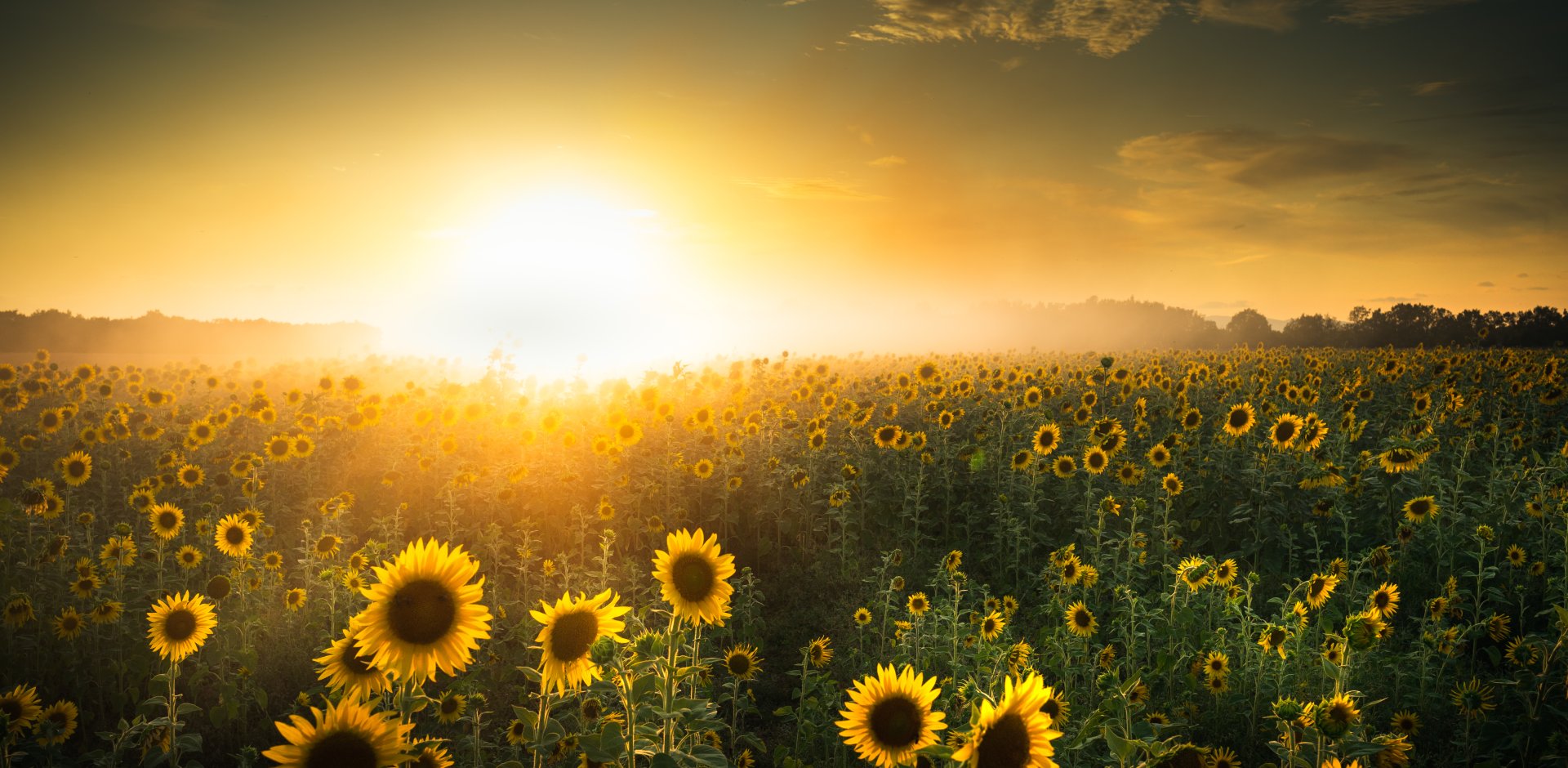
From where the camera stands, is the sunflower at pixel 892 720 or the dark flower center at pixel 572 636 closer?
the sunflower at pixel 892 720

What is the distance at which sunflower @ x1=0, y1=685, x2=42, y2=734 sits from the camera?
3.47m

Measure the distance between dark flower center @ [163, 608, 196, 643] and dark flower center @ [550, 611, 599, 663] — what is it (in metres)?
2.53

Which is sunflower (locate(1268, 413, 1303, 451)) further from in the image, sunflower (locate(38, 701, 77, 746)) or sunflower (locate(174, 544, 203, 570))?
sunflower (locate(174, 544, 203, 570))

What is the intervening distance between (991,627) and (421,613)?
3647 millimetres

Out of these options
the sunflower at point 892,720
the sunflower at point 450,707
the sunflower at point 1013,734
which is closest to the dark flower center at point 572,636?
the sunflower at point 892,720

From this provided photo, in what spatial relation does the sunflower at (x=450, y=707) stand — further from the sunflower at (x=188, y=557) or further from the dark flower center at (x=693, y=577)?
the sunflower at (x=188, y=557)

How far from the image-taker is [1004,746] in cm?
192

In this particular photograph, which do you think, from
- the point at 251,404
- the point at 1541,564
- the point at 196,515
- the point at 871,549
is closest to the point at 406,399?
the point at 251,404

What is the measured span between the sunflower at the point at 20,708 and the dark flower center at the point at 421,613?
2.76 metres

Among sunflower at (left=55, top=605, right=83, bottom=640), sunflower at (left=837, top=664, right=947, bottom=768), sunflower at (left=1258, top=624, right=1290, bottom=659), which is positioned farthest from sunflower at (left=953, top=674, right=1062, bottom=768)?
sunflower at (left=55, top=605, right=83, bottom=640)

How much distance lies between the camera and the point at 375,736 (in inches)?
75.6

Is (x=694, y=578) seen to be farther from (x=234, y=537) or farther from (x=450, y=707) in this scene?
(x=234, y=537)

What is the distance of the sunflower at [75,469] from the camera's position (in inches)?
289

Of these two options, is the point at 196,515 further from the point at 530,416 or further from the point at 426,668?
the point at 426,668
